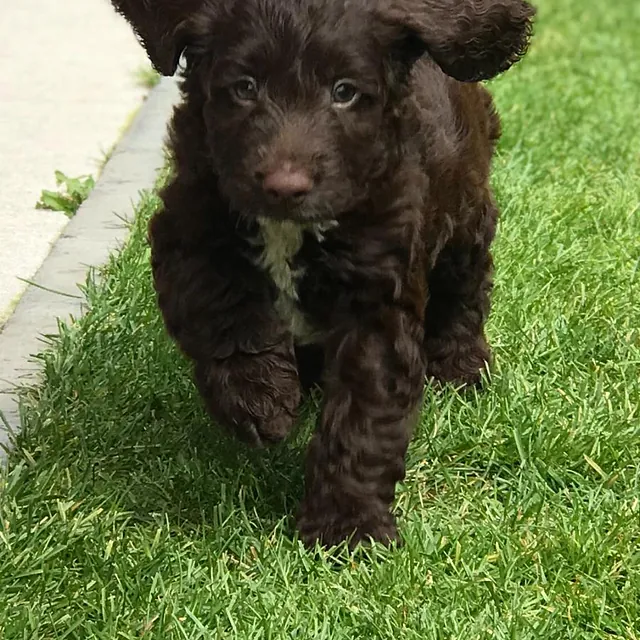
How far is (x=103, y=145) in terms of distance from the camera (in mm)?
5684

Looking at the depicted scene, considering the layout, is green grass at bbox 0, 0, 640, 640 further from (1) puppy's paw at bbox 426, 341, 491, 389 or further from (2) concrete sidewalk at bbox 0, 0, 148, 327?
(2) concrete sidewalk at bbox 0, 0, 148, 327

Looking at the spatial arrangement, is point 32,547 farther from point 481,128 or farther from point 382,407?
point 481,128

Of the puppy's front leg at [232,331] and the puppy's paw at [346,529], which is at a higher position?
the puppy's front leg at [232,331]

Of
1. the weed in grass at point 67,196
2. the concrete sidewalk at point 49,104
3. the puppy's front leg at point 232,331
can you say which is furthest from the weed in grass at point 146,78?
the puppy's front leg at point 232,331

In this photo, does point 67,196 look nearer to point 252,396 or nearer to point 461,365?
point 461,365

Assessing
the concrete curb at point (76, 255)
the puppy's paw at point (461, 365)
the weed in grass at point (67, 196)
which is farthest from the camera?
the weed in grass at point (67, 196)

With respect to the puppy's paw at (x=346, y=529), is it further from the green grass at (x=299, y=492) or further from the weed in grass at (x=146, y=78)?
the weed in grass at (x=146, y=78)

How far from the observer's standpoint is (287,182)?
2557mm

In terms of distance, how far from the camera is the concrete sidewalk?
4.71 m

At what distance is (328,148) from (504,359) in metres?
1.48

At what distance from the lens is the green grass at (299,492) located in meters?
2.66

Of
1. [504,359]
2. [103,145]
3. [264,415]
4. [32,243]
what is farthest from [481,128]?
[103,145]

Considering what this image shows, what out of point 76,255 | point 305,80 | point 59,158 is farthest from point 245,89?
point 59,158

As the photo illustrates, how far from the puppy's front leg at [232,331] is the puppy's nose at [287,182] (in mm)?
370
